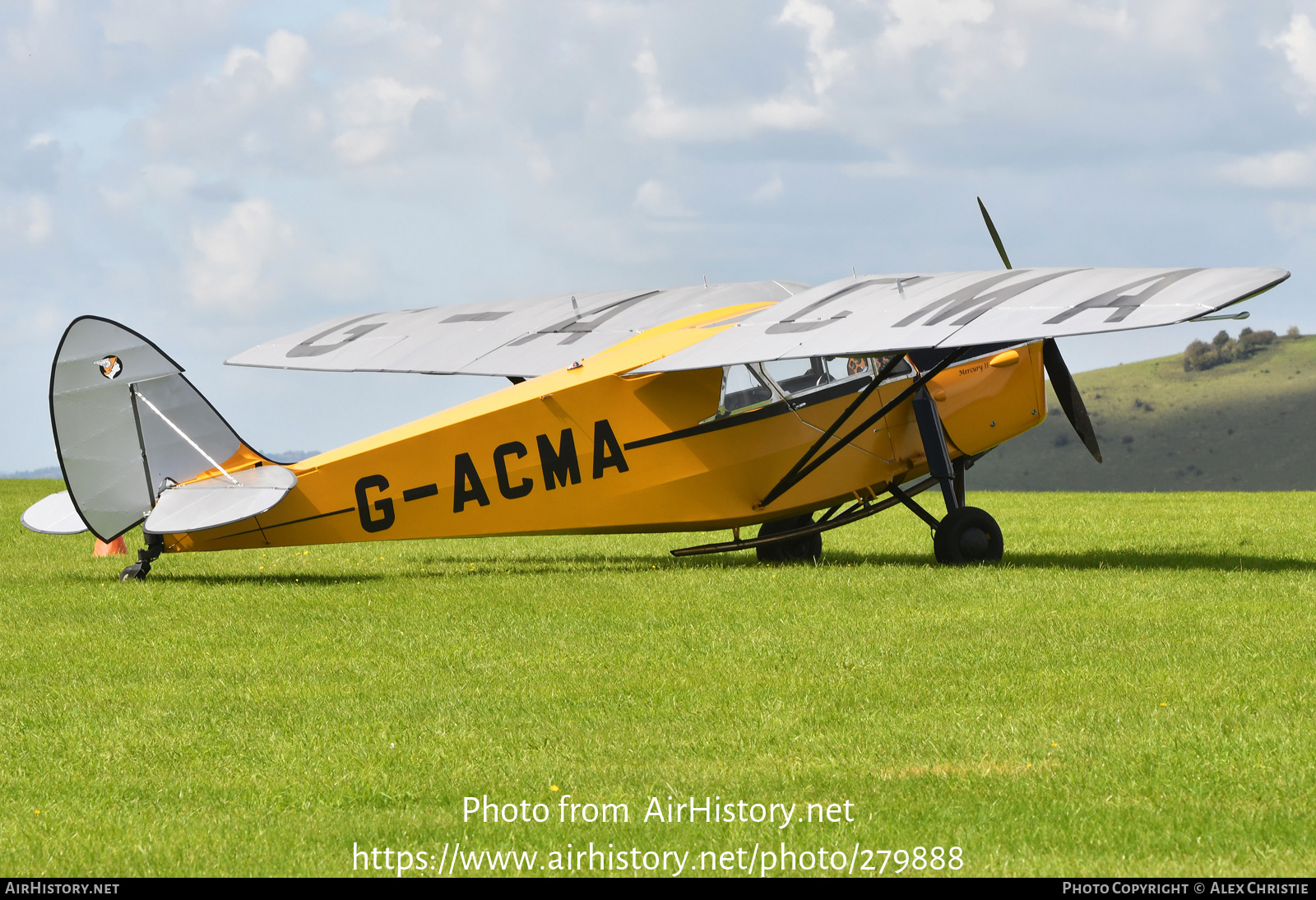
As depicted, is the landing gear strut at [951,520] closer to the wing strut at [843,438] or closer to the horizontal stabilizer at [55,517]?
the wing strut at [843,438]

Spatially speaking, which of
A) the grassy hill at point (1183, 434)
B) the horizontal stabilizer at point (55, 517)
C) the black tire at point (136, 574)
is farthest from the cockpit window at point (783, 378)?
the grassy hill at point (1183, 434)

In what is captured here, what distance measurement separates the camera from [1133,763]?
5.88 meters

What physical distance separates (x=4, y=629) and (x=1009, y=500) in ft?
Result: 61.6

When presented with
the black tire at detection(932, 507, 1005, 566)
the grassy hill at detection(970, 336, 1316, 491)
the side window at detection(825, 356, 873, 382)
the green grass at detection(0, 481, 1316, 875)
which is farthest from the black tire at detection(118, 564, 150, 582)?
the grassy hill at detection(970, 336, 1316, 491)

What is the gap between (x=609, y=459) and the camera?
12688 mm

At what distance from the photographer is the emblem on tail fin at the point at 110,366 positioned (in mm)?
11773

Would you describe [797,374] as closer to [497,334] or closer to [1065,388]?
[1065,388]

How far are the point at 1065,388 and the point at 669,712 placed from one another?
31.0 ft

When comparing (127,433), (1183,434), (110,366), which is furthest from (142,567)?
(1183,434)

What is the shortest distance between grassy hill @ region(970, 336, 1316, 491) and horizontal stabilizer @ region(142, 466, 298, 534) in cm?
10257

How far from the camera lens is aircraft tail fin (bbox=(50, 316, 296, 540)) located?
38.0 ft

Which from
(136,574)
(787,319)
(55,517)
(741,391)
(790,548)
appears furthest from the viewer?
(790,548)

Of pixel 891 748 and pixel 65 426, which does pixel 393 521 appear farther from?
pixel 891 748

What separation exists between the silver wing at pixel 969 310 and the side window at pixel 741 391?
0.57 metres
